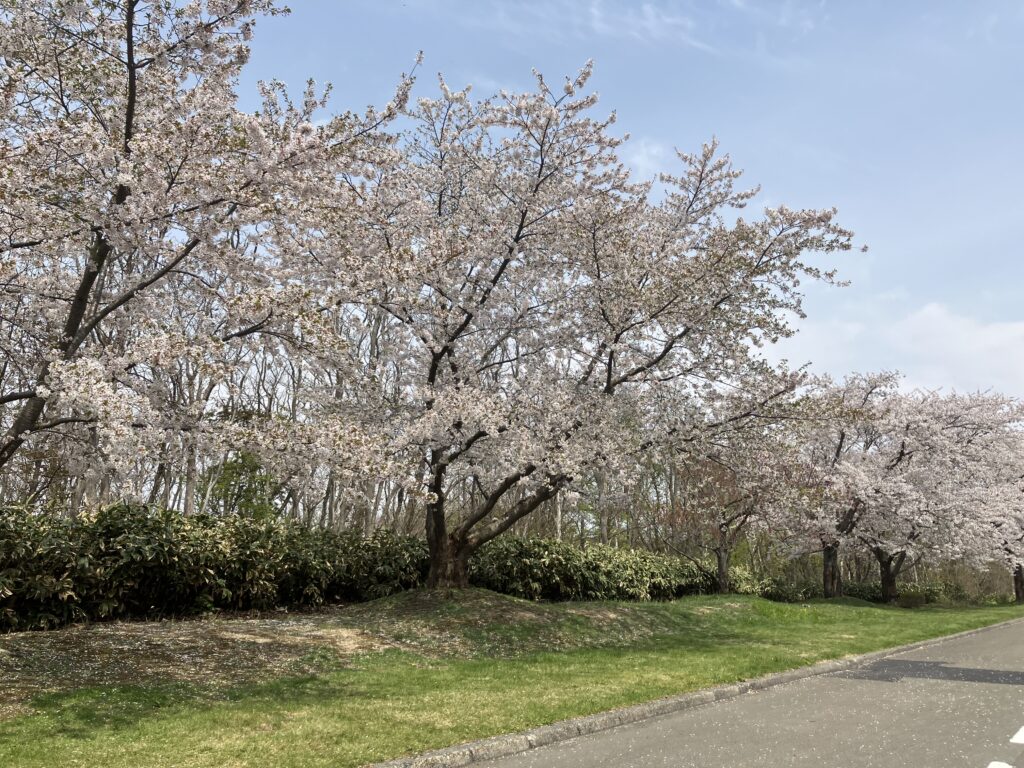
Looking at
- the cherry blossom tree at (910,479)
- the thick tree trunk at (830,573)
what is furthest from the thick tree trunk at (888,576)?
the thick tree trunk at (830,573)

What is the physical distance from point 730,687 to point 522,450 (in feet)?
15.1

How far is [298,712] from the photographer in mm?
6711

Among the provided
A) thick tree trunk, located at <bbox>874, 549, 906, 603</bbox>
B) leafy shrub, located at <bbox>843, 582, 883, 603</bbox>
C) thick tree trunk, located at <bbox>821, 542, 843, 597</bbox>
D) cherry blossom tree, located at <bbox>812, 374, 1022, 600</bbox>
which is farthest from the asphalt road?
leafy shrub, located at <bbox>843, 582, 883, 603</bbox>

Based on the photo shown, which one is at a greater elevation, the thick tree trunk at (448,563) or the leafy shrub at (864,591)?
the thick tree trunk at (448,563)

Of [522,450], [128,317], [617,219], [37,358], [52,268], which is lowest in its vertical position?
[522,450]

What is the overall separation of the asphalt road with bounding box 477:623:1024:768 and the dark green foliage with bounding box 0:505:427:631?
27.5 ft

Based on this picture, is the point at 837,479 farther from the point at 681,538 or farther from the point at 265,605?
the point at 265,605

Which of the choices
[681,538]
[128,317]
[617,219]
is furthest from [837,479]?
[128,317]

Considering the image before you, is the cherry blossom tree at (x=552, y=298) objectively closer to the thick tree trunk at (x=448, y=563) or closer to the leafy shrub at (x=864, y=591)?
the thick tree trunk at (x=448, y=563)

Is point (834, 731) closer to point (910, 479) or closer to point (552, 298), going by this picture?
point (552, 298)

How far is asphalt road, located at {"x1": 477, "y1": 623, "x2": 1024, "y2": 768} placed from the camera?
A: 5676 millimetres

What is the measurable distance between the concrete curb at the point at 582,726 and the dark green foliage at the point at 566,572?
8006 millimetres

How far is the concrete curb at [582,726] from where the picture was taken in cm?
548

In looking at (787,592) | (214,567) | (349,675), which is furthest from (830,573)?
(349,675)
